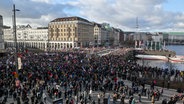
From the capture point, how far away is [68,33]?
121812 mm

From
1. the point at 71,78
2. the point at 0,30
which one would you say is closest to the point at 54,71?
the point at 71,78

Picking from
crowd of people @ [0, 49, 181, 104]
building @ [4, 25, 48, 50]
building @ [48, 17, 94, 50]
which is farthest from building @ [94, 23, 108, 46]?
crowd of people @ [0, 49, 181, 104]

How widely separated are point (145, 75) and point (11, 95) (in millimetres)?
19966

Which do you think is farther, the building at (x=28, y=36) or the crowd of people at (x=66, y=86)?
the building at (x=28, y=36)

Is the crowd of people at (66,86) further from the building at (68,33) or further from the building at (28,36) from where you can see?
the building at (28,36)

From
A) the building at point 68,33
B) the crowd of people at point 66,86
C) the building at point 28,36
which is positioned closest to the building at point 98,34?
the building at point 68,33

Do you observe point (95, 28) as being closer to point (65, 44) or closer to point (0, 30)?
point (65, 44)

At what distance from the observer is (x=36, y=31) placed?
515ft

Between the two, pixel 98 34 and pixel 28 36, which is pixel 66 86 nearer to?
pixel 98 34

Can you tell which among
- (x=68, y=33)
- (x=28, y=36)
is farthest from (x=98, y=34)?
(x=28, y=36)

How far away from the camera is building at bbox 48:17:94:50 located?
119m

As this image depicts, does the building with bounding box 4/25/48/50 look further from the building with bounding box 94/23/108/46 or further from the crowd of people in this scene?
the crowd of people

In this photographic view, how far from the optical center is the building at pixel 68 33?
11944 cm

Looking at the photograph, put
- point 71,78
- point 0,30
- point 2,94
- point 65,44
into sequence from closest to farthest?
point 2,94 < point 71,78 < point 0,30 < point 65,44
